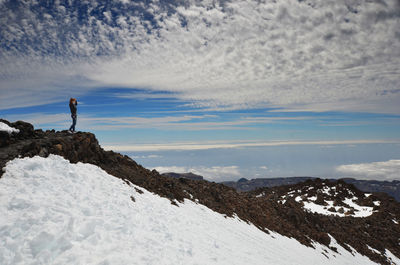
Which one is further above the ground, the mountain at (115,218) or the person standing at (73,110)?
the person standing at (73,110)

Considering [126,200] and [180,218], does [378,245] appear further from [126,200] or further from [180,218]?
[126,200]

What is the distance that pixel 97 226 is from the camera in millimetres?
10969

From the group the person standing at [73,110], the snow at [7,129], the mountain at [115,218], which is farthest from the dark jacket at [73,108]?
the snow at [7,129]

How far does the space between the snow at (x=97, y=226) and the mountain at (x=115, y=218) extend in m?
0.04

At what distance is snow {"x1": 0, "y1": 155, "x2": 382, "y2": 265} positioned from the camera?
29.7ft

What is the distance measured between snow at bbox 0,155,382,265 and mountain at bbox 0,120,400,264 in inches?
1.4

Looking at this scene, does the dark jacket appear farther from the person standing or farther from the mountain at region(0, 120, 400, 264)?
the mountain at region(0, 120, 400, 264)

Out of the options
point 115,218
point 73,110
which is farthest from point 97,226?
point 73,110


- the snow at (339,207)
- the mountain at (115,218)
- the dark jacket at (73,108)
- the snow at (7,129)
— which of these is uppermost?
the dark jacket at (73,108)

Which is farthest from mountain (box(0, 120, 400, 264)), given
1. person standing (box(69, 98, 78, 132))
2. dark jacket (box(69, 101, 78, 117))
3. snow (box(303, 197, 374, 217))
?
snow (box(303, 197, 374, 217))

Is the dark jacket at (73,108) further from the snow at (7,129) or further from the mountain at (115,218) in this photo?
the snow at (7,129)

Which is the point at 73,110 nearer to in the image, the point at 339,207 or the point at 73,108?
the point at 73,108

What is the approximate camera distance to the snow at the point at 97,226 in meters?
9.05

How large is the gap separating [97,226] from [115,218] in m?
1.28
